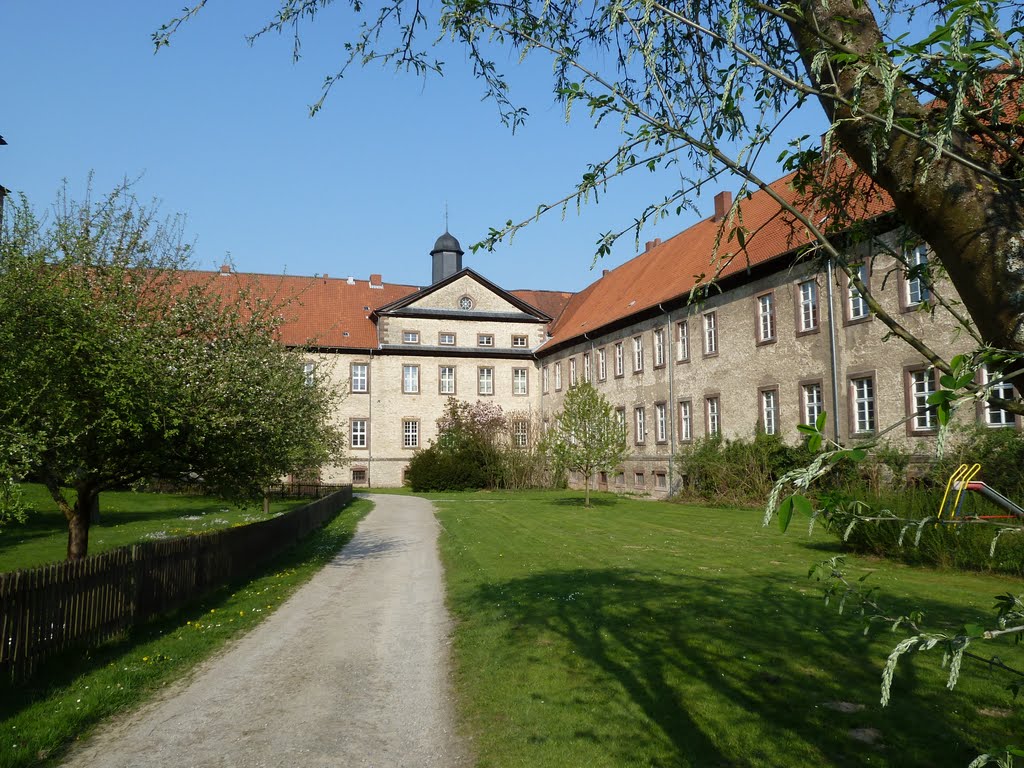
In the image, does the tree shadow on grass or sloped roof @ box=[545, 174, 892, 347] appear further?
sloped roof @ box=[545, 174, 892, 347]

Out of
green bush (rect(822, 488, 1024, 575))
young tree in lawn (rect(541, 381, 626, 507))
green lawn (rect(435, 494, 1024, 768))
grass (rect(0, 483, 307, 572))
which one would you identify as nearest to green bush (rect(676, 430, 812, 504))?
young tree in lawn (rect(541, 381, 626, 507))

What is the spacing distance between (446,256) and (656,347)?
22706 mm

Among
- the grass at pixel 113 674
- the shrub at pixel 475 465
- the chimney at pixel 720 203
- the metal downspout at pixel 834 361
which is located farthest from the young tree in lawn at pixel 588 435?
the grass at pixel 113 674

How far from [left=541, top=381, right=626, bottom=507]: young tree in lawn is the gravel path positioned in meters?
17.0

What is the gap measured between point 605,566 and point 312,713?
7756mm

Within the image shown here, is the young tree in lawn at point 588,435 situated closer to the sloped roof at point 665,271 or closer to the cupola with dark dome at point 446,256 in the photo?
the sloped roof at point 665,271

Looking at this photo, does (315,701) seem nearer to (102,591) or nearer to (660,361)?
(102,591)

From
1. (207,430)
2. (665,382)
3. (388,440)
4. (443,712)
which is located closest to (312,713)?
(443,712)

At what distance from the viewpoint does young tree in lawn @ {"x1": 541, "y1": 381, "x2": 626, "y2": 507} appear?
27.6 metres

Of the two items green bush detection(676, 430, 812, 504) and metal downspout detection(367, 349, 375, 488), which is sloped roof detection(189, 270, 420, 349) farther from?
green bush detection(676, 430, 812, 504)

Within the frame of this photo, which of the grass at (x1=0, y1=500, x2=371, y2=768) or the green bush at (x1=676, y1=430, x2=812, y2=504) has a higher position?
the green bush at (x1=676, y1=430, x2=812, y2=504)

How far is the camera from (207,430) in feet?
37.7

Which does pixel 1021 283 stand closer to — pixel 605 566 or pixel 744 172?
pixel 744 172

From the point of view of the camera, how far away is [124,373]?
1037 centimetres
